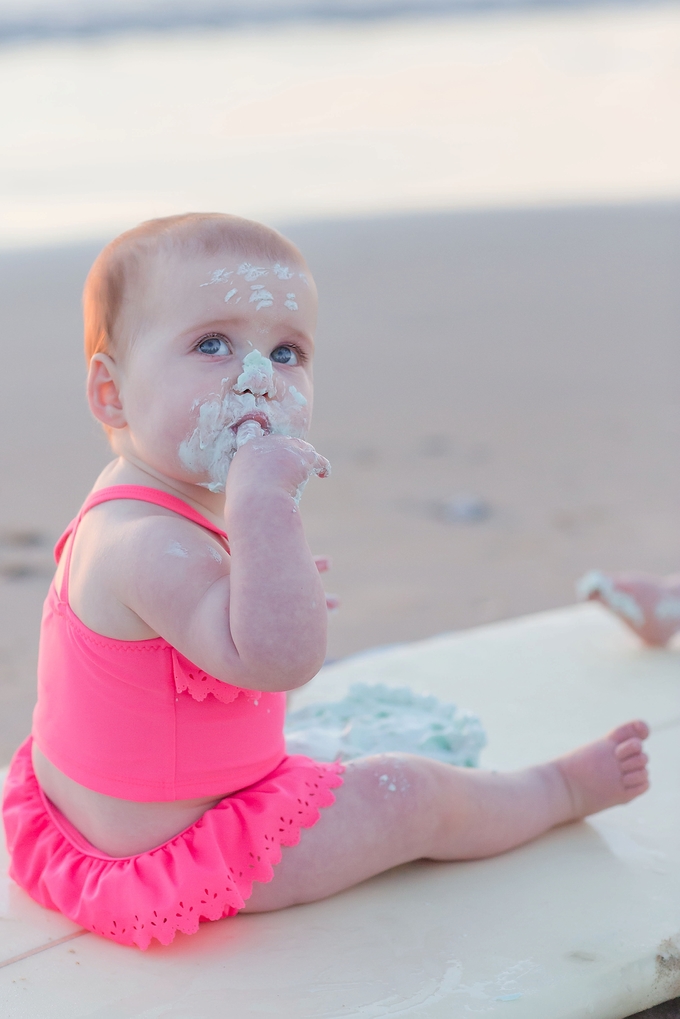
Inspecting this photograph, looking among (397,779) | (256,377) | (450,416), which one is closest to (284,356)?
(256,377)

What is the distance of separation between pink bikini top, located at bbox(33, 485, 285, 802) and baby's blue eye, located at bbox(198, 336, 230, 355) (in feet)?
0.65

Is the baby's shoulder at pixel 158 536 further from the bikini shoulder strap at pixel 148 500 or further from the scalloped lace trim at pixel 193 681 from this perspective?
the scalloped lace trim at pixel 193 681

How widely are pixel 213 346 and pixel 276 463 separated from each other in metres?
0.21

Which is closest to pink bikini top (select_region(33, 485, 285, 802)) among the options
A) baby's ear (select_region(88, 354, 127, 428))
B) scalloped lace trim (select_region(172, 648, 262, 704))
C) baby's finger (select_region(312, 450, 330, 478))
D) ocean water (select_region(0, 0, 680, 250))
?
scalloped lace trim (select_region(172, 648, 262, 704))

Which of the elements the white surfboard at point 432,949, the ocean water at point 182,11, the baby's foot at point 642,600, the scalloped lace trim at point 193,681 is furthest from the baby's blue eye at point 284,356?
the ocean water at point 182,11

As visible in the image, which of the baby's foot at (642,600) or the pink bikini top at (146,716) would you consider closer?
the pink bikini top at (146,716)

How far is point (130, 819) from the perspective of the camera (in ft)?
4.99

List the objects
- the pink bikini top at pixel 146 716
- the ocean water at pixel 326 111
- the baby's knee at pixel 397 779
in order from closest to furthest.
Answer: the pink bikini top at pixel 146 716
the baby's knee at pixel 397 779
the ocean water at pixel 326 111

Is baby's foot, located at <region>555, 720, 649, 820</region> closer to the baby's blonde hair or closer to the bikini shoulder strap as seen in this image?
the bikini shoulder strap

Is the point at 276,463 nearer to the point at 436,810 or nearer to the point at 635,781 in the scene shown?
the point at 436,810

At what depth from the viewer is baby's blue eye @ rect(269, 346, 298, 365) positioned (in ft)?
4.84

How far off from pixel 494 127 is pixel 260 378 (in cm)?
744

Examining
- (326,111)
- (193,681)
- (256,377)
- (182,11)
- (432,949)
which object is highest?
(182,11)

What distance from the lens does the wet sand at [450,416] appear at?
3.51 metres
